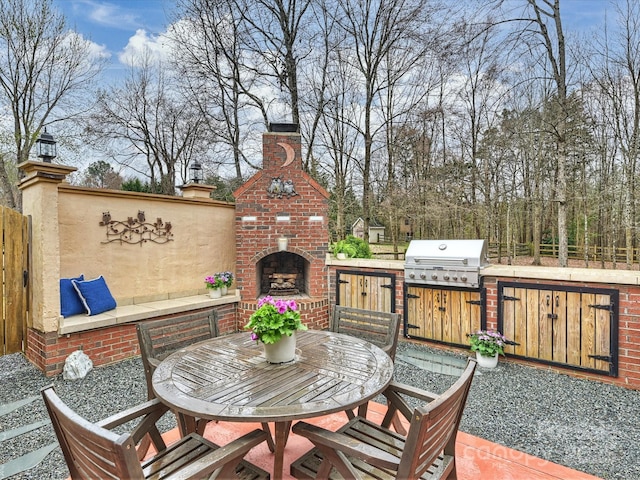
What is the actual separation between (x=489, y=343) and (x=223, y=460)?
3.43m

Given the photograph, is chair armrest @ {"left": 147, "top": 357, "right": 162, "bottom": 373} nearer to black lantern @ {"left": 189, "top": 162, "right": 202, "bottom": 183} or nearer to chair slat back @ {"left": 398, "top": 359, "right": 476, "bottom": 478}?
chair slat back @ {"left": 398, "top": 359, "right": 476, "bottom": 478}

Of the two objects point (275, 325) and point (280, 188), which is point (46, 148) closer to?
point (280, 188)

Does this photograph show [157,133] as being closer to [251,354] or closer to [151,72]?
[151,72]

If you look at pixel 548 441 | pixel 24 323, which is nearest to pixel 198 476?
pixel 548 441

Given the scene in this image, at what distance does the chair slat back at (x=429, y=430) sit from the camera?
1189 millimetres

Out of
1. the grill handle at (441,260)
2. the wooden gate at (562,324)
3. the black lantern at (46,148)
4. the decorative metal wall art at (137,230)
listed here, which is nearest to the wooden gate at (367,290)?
the grill handle at (441,260)

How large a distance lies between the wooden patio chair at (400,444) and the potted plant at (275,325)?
0.48m

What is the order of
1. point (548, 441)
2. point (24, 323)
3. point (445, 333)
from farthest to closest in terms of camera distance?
point (445, 333) → point (24, 323) → point (548, 441)

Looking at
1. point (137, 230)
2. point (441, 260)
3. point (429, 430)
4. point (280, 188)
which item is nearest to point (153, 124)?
point (137, 230)

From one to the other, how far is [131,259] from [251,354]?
3.54 metres

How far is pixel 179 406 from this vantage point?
153cm

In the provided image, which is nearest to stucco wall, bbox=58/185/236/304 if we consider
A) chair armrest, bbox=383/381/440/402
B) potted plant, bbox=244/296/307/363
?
potted plant, bbox=244/296/307/363

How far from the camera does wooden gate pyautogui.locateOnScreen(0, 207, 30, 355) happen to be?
3861mm

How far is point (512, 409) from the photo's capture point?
9.70 feet
